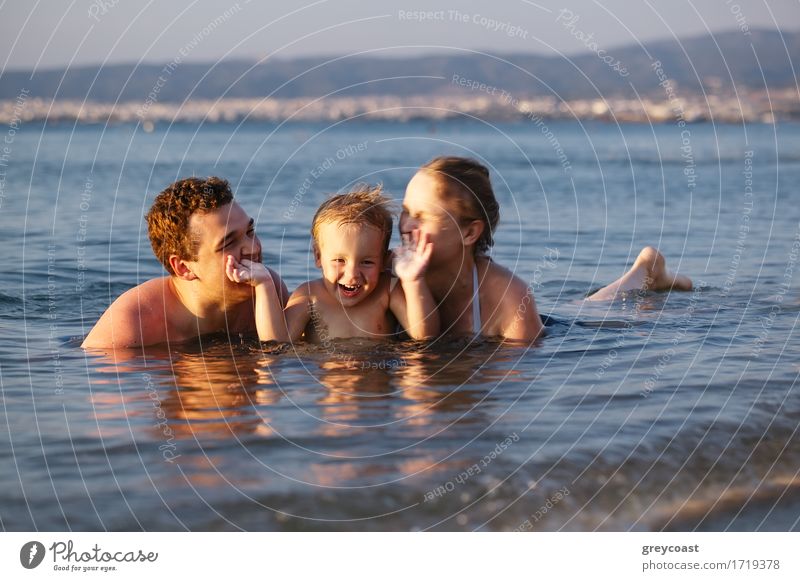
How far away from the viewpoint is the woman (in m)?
6.21

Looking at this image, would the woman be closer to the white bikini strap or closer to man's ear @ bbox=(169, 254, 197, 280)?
the white bikini strap

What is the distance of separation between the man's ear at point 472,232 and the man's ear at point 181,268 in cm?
173

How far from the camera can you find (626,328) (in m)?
7.19

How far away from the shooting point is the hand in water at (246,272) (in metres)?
6.04

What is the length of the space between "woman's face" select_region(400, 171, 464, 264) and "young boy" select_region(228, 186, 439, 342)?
3.3 inches

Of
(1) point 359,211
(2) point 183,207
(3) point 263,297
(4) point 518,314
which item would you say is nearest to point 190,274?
(2) point 183,207

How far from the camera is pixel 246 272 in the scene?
6082 millimetres

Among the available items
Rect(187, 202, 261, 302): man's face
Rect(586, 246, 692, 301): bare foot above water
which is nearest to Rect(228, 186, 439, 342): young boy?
Rect(187, 202, 261, 302): man's face

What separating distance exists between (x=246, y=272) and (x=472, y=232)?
4.74ft

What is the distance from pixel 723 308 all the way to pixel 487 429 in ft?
12.4

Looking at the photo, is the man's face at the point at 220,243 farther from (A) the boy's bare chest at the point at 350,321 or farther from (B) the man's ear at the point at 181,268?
(A) the boy's bare chest at the point at 350,321

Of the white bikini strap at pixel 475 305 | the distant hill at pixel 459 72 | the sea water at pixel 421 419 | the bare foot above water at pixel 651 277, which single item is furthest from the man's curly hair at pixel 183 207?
the distant hill at pixel 459 72
